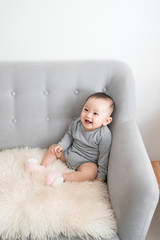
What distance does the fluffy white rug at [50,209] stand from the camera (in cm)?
90

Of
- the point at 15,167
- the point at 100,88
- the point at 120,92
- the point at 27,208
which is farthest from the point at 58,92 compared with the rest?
the point at 27,208

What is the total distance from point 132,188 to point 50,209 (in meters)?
0.35

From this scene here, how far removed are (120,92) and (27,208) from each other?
2.38 ft

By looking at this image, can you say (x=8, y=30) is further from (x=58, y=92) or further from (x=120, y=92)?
(x=120, y=92)

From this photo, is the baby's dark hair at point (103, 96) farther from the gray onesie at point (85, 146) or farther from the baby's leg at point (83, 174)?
the baby's leg at point (83, 174)

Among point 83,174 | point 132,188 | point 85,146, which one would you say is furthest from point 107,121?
point 132,188

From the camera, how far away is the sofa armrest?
83cm

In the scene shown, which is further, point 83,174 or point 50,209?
point 83,174

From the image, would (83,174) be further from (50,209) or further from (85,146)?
(50,209)

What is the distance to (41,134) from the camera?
1.34m

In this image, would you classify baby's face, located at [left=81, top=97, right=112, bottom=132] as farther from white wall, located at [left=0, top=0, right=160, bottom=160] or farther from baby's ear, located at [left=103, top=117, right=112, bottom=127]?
white wall, located at [left=0, top=0, right=160, bottom=160]

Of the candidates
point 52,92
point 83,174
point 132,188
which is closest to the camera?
point 132,188

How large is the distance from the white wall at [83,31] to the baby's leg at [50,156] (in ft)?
1.75

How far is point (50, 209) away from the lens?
0.94 metres
